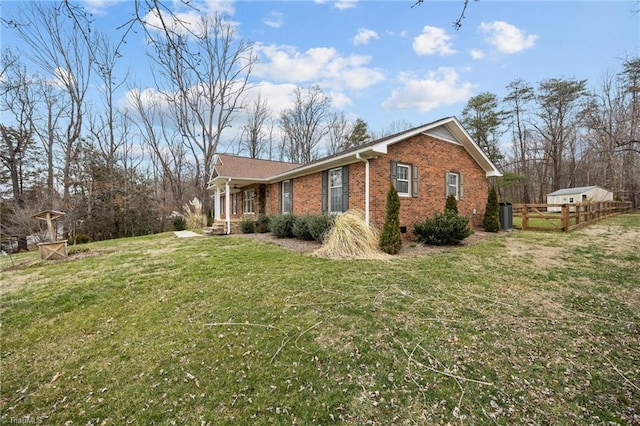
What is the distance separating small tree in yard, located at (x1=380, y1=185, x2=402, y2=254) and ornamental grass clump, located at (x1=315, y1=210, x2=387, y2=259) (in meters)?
0.24

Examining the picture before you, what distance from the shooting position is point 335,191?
1018 cm

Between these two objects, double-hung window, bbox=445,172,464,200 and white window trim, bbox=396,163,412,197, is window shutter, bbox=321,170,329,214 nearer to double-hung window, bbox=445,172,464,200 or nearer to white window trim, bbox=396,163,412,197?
white window trim, bbox=396,163,412,197

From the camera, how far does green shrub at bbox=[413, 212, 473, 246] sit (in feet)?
26.8

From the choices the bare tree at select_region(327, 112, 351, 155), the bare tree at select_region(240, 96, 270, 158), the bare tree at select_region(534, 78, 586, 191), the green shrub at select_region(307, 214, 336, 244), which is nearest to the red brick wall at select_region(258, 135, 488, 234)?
the green shrub at select_region(307, 214, 336, 244)

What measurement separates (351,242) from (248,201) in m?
11.1

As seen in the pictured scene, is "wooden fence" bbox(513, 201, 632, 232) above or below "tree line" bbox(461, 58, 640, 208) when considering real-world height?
below

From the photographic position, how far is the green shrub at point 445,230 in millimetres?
8180

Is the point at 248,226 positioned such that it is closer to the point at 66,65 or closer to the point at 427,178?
the point at 427,178

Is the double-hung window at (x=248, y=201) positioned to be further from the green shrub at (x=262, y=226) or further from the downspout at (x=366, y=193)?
the downspout at (x=366, y=193)

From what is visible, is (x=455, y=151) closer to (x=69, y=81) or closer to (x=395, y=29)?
(x=395, y=29)

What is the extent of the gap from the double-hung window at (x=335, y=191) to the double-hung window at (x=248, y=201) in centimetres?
728

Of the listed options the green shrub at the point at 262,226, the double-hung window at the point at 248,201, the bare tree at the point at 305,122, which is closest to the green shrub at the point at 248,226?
the green shrub at the point at 262,226

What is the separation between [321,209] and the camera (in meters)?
10.6

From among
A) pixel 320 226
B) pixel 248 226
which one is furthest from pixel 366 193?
pixel 248 226
